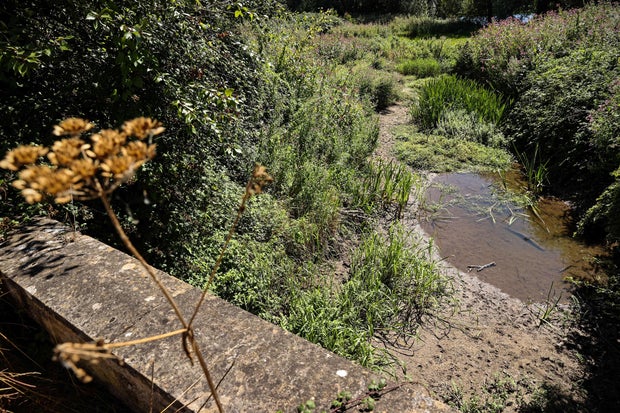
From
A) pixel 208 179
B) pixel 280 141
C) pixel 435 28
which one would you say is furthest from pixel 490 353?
pixel 435 28

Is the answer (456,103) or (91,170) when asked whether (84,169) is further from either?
(456,103)

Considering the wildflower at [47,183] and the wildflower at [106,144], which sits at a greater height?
the wildflower at [106,144]

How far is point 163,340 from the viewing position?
1.50 metres

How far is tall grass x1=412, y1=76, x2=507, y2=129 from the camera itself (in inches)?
289

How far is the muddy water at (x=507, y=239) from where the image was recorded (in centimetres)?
398

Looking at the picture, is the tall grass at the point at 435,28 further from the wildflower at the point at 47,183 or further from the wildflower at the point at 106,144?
the wildflower at the point at 47,183

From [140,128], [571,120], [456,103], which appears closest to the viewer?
[140,128]

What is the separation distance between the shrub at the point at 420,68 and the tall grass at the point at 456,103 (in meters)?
3.58

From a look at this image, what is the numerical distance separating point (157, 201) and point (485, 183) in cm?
513

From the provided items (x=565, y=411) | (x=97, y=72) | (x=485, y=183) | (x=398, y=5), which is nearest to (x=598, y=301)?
(x=565, y=411)

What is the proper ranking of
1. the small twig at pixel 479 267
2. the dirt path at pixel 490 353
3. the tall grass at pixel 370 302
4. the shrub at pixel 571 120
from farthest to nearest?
the shrub at pixel 571 120 < the small twig at pixel 479 267 < the tall grass at pixel 370 302 < the dirt path at pixel 490 353

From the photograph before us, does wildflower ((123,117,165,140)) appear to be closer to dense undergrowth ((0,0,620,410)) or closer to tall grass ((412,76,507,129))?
dense undergrowth ((0,0,620,410))

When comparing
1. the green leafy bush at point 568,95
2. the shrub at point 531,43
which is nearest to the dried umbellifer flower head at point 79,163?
the green leafy bush at point 568,95

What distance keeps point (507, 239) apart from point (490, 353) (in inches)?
81.1
